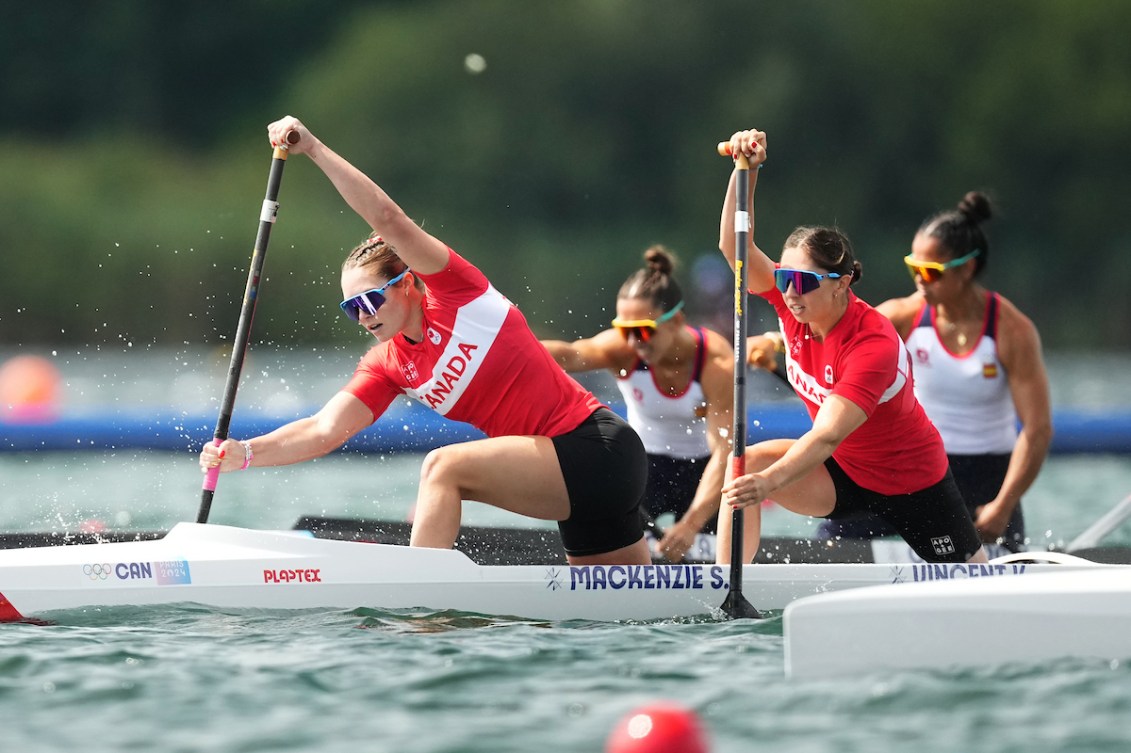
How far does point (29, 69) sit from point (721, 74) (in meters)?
15.8

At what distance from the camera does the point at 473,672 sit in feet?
14.5

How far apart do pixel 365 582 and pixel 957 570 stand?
1950 mm

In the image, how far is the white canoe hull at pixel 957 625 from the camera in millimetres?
4387

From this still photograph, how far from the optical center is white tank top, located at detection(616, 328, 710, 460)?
7.21 meters

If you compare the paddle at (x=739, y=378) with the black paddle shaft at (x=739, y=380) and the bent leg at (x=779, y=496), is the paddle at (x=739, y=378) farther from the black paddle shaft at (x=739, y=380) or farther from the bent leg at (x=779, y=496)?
the bent leg at (x=779, y=496)

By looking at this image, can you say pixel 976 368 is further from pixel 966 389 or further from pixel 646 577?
pixel 646 577

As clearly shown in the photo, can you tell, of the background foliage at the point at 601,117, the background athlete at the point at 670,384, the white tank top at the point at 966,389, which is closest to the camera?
the background athlete at the point at 670,384

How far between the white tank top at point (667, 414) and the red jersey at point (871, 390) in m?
1.54

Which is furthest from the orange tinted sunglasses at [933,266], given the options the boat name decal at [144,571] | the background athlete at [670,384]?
the boat name decal at [144,571]

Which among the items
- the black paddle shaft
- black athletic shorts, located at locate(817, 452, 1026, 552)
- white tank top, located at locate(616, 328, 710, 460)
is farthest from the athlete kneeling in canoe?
black athletic shorts, located at locate(817, 452, 1026, 552)

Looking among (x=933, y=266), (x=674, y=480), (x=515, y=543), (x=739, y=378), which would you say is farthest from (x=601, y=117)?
(x=739, y=378)

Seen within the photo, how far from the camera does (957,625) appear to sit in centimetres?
450

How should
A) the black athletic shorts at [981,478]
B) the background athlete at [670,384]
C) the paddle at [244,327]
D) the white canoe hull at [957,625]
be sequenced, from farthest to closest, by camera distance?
1. the black athletic shorts at [981,478]
2. the background athlete at [670,384]
3. the paddle at [244,327]
4. the white canoe hull at [957,625]

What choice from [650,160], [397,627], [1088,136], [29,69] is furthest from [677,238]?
[397,627]
